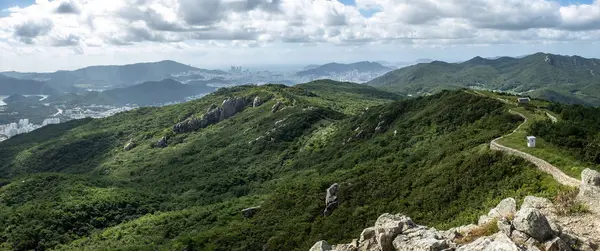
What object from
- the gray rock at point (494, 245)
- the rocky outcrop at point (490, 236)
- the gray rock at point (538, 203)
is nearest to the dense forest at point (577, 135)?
the gray rock at point (538, 203)

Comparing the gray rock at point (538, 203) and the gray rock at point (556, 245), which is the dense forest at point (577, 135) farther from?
the gray rock at point (556, 245)

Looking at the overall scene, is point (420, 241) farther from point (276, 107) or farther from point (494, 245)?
point (276, 107)

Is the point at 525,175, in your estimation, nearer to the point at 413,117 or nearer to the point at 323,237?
the point at 323,237

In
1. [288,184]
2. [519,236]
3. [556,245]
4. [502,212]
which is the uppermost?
[519,236]

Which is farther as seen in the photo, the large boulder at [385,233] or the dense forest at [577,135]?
the dense forest at [577,135]

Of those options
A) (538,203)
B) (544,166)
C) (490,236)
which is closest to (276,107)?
(544,166)

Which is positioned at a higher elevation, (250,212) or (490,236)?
(490,236)
